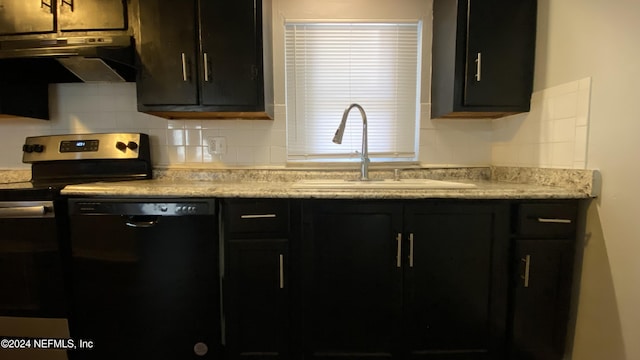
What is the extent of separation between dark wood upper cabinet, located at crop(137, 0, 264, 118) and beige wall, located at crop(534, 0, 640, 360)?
5.29ft

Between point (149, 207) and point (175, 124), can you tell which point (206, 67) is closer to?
point (175, 124)

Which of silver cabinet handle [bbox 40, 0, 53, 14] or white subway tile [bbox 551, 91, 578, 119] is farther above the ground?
silver cabinet handle [bbox 40, 0, 53, 14]

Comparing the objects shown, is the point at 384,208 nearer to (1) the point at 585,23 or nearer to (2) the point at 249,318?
(2) the point at 249,318

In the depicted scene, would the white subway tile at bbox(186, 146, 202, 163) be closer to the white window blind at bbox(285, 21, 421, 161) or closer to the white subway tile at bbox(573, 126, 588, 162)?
the white window blind at bbox(285, 21, 421, 161)

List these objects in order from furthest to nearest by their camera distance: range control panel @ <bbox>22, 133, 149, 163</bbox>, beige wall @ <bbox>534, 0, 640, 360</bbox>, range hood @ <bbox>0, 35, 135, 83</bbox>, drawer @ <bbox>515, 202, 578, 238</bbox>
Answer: range control panel @ <bbox>22, 133, 149, 163</bbox>
range hood @ <bbox>0, 35, 135, 83</bbox>
drawer @ <bbox>515, 202, 578, 238</bbox>
beige wall @ <bbox>534, 0, 640, 360</bbox>

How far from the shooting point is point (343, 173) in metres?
1.96

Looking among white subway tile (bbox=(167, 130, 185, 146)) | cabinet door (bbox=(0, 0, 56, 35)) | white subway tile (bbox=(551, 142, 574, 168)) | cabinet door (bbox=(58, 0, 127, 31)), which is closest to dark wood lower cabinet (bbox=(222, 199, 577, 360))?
white subway tile (bbox=(551, 142, 574, 168))

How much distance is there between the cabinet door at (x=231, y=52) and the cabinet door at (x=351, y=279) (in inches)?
31.5

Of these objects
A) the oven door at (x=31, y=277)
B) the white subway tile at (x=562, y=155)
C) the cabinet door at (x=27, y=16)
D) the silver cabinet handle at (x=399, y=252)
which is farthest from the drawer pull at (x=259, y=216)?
the cabinet door at (x=27, y=16)

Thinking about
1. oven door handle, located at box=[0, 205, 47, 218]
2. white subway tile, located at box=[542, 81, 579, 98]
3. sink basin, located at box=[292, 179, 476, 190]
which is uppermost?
white subway tile, located at box=[542, 81, 579, 98]

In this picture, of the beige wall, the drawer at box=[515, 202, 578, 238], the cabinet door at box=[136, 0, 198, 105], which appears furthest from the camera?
the cabinet door at box=[136, 0, 198, 105]

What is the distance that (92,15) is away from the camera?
5.26 feet

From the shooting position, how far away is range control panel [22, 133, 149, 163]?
1.79m

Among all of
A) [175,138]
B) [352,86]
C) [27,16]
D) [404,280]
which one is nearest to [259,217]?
[404,280]
